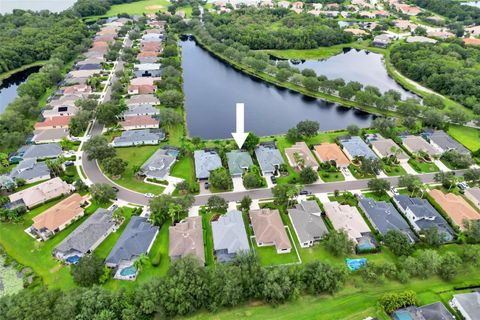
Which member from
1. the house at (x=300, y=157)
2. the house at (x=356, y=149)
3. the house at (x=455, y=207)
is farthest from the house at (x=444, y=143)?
the house at (x=300, y=157)

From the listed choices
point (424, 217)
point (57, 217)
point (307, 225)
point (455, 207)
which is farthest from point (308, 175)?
point (57, 217)

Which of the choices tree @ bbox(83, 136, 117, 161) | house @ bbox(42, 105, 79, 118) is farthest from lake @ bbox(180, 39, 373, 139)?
house @ bbox(42, 105, 79, 118)

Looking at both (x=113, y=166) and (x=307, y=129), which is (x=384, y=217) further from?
(x=113, y=166)

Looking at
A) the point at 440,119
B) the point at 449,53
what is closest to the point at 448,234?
the point at 440,119

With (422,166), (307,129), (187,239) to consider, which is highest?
(307,129)

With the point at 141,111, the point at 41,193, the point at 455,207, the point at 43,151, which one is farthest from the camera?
the point at 141,111

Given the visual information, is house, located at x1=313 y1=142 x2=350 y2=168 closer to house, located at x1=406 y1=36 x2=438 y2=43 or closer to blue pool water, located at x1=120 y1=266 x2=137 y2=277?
blue pool water, located at x1=120 y1=266 x2=137 y2=277
